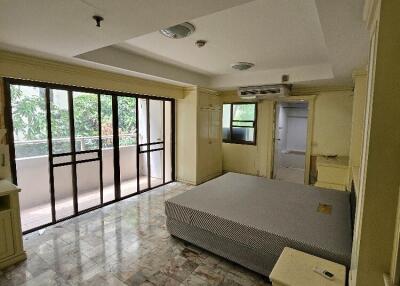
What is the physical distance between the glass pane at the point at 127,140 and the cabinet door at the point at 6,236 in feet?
6.56

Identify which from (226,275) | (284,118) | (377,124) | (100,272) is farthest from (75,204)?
(284,118)

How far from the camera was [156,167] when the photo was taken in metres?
5.09

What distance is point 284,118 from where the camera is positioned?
819cm

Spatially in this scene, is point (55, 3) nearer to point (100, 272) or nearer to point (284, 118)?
point (100, 272)

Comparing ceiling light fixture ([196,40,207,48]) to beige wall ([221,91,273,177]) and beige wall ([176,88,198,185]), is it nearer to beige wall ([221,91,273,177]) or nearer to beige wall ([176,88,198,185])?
beige wall ([176,88,198,185])

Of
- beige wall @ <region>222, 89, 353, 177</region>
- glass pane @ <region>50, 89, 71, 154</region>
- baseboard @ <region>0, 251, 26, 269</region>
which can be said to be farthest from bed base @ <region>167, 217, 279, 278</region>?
beige wall @ <region>222, 89, 353, 177</region>

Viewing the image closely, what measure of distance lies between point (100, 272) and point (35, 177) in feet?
8.23

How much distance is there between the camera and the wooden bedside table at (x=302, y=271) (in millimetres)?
1422

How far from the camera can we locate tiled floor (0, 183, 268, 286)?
206 centimetres

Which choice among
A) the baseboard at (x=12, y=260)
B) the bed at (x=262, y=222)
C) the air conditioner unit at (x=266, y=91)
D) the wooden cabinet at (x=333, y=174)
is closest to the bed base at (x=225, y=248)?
the bed at (x=262, y=222)

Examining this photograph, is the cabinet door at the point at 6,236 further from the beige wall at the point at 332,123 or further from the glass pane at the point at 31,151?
the beige wall at the point at 332,123

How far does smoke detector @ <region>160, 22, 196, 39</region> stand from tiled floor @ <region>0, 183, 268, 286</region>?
242 cm

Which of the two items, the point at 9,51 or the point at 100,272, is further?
the point at 9,51

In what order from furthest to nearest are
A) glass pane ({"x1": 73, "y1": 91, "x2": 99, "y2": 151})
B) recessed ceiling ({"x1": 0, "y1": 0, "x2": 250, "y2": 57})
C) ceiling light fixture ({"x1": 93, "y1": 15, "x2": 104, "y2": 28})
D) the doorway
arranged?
the doorway, glass pane ({"x1": 73, "y1": 91, "x2": 99, "y2": 151}), ceiling light fixture ({"x1": 93, "y1": 15, "x2": 104, "y2": 28}), recessed ceiling ({"x1": 0, "y1": 0, "x2": 250, "y2": 57})
